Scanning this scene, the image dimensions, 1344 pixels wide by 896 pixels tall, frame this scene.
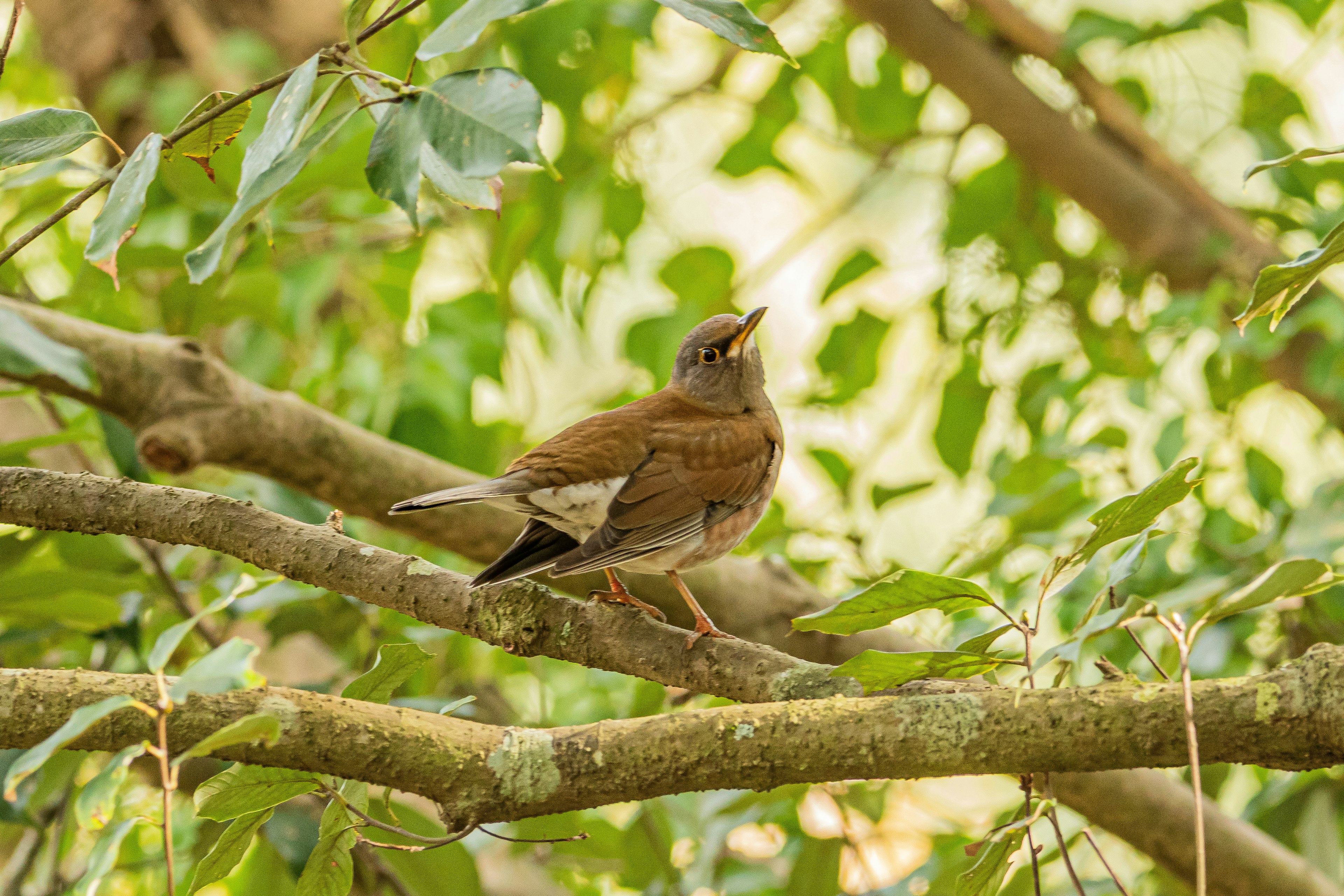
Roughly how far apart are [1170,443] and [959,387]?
2.66 feet

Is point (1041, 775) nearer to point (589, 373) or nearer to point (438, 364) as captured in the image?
point (438, 364)

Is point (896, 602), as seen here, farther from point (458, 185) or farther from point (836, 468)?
point (836, 468)

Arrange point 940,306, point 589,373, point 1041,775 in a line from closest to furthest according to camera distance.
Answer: point 1041,775, point 940,306, point 589,373

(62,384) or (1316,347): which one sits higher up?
(62,384)

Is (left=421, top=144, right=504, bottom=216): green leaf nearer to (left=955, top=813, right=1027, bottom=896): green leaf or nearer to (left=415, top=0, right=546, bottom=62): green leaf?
(left=415, top=0, right=546, bottom=62): green leaf

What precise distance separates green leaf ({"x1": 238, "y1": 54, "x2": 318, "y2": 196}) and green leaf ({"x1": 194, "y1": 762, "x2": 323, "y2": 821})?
2.23 ft

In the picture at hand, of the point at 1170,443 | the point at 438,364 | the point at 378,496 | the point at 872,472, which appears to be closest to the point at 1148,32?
the point at 1170,443

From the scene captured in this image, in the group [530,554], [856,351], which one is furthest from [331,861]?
[856,351]

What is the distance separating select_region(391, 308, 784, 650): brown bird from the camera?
2215 millimetres

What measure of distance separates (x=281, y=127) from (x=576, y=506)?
1325 millimetres

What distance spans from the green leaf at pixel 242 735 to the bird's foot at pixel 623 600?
0.90m

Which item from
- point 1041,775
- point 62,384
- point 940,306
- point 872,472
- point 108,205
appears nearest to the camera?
point 108,205

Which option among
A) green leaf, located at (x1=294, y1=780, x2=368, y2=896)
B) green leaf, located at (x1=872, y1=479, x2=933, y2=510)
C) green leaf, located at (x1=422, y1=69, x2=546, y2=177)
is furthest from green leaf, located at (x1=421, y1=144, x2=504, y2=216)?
green leaf, located at (x1=872, y1=479, x2=933, y2=510)

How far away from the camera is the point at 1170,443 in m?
3.14
